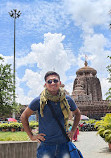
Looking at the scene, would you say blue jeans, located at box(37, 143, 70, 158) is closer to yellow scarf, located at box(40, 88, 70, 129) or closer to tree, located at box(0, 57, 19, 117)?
yellow scarf, located at box(40, 88, 70, 129)

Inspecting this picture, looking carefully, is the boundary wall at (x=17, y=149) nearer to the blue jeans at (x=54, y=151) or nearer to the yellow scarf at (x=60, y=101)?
the blue jeans at (x=54, y=151)

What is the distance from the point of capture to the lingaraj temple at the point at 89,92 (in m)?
62.4

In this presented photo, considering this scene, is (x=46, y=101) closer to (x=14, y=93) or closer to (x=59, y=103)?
(x=59, y=103)

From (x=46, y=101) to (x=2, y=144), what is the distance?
2836 millimetres

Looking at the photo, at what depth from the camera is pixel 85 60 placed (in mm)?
107750

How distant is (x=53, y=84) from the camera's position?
3.16m

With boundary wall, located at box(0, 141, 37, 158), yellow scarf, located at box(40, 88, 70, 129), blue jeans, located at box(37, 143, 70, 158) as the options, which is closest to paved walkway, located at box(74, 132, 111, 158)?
boundary wall, located at box(0, 141, 37, 158)

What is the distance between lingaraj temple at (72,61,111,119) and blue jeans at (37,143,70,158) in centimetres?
5889

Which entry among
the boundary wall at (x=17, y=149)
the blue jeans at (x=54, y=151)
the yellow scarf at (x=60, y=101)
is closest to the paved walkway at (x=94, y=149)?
the boundary wall at (x=17, y=149)

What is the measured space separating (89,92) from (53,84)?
89303mm

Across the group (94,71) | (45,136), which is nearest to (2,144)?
(45,136)

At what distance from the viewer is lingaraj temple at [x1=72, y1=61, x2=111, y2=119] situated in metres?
62.4

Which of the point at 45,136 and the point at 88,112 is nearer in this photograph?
the point at 45,136

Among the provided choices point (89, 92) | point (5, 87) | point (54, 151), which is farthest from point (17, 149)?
point (89, 92)
